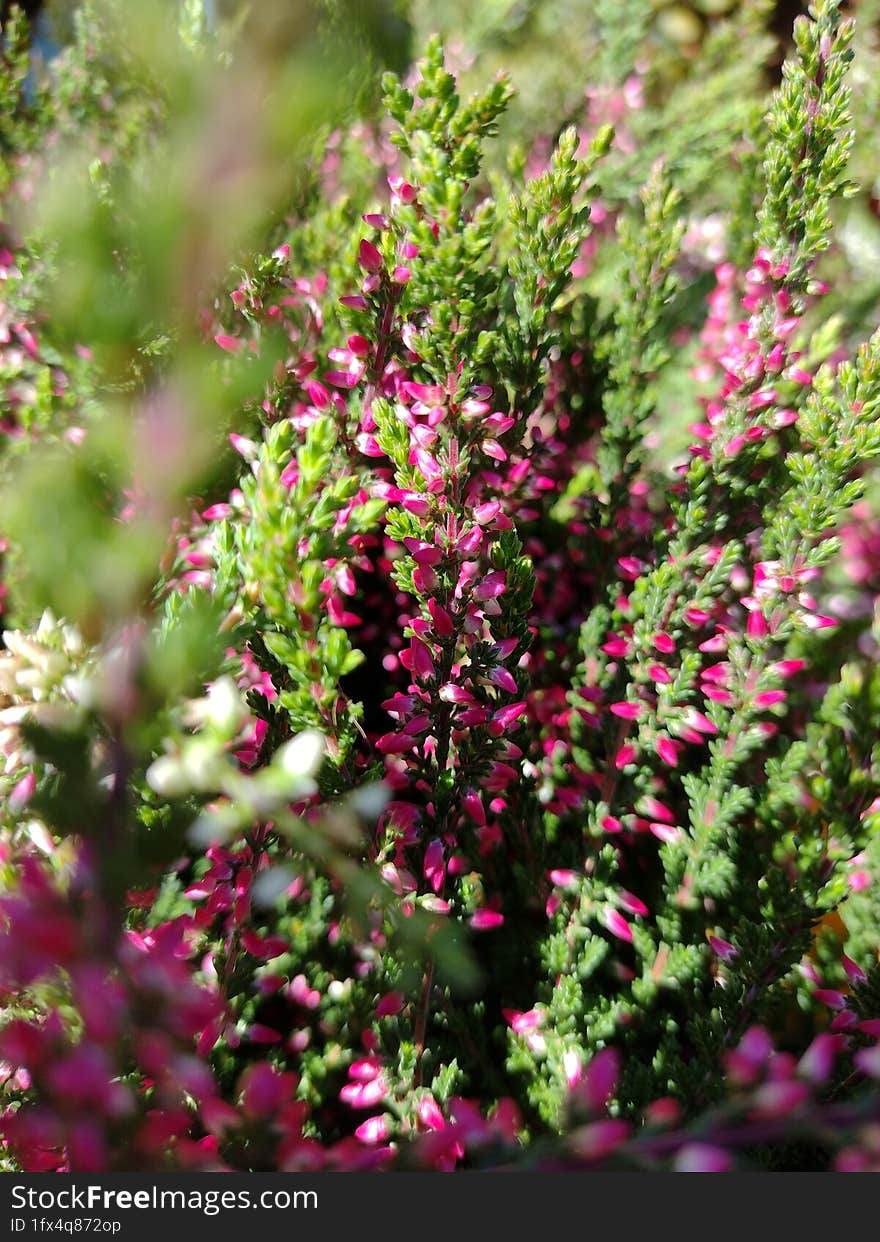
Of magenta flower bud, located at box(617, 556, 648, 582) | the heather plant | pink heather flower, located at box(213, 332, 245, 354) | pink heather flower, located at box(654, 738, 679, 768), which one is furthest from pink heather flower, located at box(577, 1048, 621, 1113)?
pink heather flower, located at box(213, 332, 245, 354)

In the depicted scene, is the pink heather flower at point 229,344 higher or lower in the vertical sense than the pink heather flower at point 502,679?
higher

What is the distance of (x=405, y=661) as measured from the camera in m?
0.73

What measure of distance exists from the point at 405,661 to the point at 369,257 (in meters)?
0.40

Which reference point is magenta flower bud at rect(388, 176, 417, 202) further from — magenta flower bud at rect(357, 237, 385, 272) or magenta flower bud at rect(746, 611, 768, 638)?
magenta flower bud at rect(746, 611, 768, 638)

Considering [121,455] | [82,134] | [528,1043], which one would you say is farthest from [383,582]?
[82,134]

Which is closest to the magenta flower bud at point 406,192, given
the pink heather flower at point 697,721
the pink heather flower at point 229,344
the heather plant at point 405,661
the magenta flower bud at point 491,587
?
the heather plant at point 405,661

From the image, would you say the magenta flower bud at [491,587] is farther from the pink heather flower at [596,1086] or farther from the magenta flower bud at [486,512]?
the pink heather flower at [596,1086]

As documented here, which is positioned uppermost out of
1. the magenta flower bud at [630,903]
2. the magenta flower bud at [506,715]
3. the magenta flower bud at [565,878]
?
the magenta flower bud at [506,715]

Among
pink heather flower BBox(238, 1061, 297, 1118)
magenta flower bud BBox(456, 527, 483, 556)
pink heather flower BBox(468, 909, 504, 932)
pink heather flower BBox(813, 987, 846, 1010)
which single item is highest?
magenta flower bud BBox(456, 527, 483, 556)

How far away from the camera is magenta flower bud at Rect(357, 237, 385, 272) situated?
755mm

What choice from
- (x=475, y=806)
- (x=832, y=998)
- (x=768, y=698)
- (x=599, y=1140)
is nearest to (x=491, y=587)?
(x=475, y=806)

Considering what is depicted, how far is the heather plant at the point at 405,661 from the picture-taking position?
17.5 inches

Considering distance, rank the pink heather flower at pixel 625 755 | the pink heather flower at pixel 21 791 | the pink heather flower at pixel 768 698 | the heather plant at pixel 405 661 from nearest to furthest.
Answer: the heather plant at pixel 405 661
the pink heather flower at pixel 21 791
the pink heather flower at pixel 768 698
the pink heather flower at pixel 625 755

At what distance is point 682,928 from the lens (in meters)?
0.90
